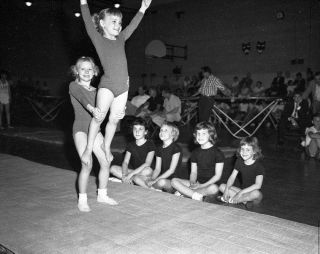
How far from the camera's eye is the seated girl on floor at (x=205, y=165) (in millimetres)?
2914

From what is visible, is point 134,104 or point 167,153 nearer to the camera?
point 167,153

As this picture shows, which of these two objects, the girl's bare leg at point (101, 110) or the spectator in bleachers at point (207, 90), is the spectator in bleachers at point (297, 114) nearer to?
the spectator in bleachers at point (207, 90)

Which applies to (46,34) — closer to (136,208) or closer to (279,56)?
(279,56)

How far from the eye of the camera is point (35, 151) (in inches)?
204

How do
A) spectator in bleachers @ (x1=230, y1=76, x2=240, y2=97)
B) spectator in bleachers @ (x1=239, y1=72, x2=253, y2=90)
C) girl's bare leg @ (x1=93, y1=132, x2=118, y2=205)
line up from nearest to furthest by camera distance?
1. girl's bare leg @ (x1=93, y1=132, x2=118, y2=205)
2. spectator in bleachers @ (x1=239, y1=72, x2=253, y2=90)
3. spectator in bleachers @ (x1=230, y1=76, x2=240, y2=97)

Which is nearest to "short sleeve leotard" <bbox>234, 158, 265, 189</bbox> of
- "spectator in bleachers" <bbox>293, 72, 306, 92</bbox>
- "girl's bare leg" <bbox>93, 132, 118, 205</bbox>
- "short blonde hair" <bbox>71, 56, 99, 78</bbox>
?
"girl's bare leg" <bbox>93, 132, 118, 205</bbox>

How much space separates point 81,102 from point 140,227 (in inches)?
34.4

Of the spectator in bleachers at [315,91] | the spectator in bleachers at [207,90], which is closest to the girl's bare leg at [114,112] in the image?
the spectator in bleachers at [207,90]

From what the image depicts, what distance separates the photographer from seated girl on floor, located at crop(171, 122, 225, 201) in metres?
2.91

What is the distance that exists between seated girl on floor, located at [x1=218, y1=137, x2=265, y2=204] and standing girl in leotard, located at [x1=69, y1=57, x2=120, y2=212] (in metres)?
Answer: 1.10

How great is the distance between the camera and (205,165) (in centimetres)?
314

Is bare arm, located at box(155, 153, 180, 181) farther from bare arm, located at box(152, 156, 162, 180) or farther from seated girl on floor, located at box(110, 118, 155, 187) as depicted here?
seated girl on floor, located at box(110, 118, 155, 187)

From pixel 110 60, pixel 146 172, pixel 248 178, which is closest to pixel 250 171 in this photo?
pixel 248 178

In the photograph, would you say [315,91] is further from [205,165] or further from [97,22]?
[97,22]
